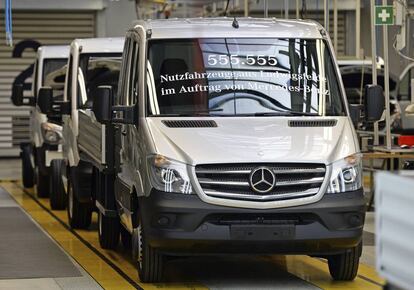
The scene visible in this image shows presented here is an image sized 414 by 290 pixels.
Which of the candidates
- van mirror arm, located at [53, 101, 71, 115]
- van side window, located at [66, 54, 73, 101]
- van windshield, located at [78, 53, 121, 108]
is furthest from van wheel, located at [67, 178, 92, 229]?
van windshield, located at [78, 53, 121, 108]

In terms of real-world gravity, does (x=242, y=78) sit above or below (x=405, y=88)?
above

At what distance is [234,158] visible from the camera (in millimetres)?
10391

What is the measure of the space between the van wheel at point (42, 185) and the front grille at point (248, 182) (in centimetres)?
955

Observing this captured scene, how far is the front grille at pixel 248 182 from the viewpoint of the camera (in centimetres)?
1033

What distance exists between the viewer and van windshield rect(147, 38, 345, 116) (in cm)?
1132

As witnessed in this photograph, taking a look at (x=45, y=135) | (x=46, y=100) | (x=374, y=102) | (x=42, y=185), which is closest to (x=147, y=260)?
(x=374, y=102)

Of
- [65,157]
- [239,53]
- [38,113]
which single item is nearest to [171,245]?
[239,53]

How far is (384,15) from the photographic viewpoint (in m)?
15.3

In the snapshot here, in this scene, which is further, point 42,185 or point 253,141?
point 42,185

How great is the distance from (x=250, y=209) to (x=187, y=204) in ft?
1.71

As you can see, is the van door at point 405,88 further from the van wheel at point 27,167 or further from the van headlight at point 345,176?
the van headlight at point 345,176

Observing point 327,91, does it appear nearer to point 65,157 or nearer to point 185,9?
point 65,157

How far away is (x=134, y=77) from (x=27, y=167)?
10.0 metres

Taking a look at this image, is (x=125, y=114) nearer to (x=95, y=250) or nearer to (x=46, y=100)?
(x=95, y=250)
